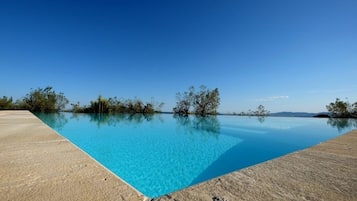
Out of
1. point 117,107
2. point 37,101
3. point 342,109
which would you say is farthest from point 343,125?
point 37,101

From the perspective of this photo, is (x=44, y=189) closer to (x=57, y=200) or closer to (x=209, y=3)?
(x=57, y=200)

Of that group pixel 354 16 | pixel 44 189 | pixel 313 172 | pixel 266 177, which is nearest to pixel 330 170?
pixel 313 172

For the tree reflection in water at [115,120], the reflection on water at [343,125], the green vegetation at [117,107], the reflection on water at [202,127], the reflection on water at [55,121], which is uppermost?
the green vegetation at [117,107]

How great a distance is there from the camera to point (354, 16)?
718 cm

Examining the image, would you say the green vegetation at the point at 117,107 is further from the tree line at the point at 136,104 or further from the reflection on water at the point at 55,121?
the reflection on water at the point at 55,121

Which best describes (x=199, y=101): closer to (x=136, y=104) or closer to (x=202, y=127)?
(x=136, y=104)

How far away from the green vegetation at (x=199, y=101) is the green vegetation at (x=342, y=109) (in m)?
12.3

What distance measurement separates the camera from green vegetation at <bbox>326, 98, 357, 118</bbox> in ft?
55.8

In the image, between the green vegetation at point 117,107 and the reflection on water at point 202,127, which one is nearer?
the reflection on water at point 202,127

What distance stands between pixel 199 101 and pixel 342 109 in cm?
1540

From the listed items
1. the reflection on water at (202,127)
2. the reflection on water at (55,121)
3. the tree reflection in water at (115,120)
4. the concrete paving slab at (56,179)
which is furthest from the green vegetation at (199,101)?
the concrete paving slab at (56,179)

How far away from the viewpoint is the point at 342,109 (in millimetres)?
17484

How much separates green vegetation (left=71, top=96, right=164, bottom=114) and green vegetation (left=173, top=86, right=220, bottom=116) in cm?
304

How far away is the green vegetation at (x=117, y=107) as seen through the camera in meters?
18.7
